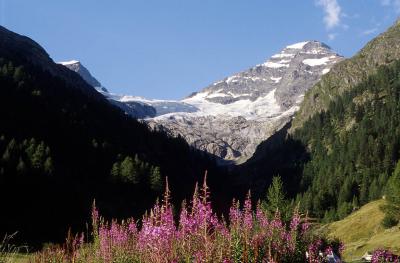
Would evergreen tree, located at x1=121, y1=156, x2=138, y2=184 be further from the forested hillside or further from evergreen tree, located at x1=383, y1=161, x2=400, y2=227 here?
evergreen tree, located at x1=383, y1=161, x2=400, y2=227

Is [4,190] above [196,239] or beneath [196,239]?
beneath

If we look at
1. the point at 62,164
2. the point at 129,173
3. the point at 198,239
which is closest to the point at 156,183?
the point at 129,173

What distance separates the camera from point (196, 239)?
8.74 metres

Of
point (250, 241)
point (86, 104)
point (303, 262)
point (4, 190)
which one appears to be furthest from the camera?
point (86, 104)

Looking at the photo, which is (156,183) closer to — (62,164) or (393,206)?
(62,164)

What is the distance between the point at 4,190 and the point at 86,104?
106m

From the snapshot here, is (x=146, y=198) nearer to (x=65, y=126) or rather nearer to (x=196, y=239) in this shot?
(x=65, y=126)

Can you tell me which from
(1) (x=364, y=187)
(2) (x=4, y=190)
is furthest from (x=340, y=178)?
(2) (x=4, y=190)

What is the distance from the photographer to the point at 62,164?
5172 inches

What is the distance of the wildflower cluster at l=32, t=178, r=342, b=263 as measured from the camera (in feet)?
26.6

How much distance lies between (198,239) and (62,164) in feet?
420

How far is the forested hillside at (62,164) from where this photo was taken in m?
92.8

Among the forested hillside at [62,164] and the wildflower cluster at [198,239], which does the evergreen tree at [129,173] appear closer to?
the forested hillside at [62,164]

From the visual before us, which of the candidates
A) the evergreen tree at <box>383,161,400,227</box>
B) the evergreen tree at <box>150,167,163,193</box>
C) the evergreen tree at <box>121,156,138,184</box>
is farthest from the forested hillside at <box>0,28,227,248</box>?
the evergreen tree at <box>383,161,400,227</box>
